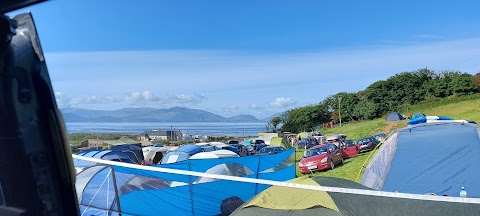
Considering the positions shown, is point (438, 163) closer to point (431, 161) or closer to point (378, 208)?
point (431, 161)

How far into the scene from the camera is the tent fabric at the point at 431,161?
Result: 23.5ft

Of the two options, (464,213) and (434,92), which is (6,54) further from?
(434,92)

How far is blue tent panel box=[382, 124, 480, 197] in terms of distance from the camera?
711cm

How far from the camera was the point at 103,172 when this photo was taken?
786cm

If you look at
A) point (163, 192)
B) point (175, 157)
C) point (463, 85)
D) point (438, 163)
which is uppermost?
point (463, 85)

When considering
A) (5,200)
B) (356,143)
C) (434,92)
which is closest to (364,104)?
(434,92)

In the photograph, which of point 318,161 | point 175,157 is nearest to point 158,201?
point 175,157

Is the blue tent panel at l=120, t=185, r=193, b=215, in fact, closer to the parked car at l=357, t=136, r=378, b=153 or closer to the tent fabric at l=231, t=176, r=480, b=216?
the tent fabric at l=231, t=176, r=480, b=216

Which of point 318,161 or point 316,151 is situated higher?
point 316,151

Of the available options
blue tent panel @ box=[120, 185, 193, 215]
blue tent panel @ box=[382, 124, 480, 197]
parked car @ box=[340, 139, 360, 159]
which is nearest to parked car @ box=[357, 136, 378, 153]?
parked car @ box=[340, 139, 360, 159]

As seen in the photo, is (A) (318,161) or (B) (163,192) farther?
(A) (318,161)

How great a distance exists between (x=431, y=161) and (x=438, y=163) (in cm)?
14

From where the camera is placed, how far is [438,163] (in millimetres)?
7605

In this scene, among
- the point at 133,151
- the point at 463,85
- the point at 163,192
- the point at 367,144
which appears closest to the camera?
the point at 163,192
